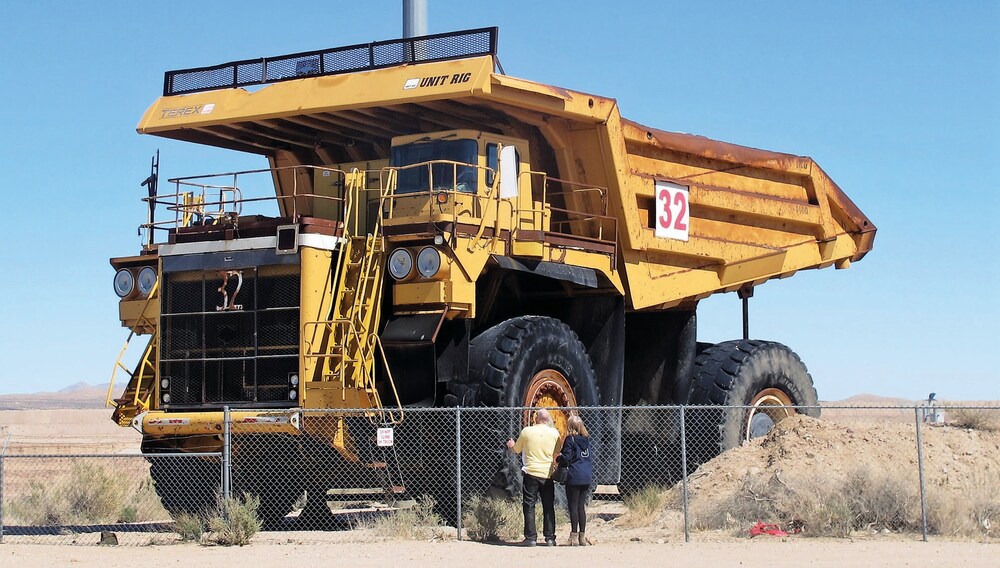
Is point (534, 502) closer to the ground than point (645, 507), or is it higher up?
higher up

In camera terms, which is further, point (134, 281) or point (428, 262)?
point (134, 281)

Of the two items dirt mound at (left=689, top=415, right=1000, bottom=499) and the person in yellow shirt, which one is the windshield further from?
dirt mound at (left=689, top=415, right=1000, bottom=499)

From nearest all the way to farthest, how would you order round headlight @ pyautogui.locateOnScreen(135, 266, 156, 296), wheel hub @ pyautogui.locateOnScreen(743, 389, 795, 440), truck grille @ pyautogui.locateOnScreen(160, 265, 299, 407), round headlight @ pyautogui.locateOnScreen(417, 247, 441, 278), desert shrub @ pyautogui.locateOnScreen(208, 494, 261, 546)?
desert shrub @ pyautogui.locateOnScreen(208, 494, 261, 546) → round headlight @ pyautogui.locateOnScreen(417, 247, 441, 278) → truck grille @ pyautogui.locateOnScreen(160, 265, 299, 407) → round headlight @ pyautogui.locateOnScreen(135, 266, 156, 296) → wheel hub @ pyautogui.locateOnScreen(743, 389, 795, 440)

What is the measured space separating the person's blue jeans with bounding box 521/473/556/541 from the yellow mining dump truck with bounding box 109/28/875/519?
4.08 feet

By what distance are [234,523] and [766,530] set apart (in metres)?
5.53

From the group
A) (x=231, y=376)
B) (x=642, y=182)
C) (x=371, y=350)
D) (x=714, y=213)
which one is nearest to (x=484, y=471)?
(x=371, y=350)

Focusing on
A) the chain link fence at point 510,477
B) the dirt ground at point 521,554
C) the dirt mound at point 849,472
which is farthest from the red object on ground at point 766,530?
the dirt ground at point 521,554

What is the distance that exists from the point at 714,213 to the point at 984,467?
15.9 feet

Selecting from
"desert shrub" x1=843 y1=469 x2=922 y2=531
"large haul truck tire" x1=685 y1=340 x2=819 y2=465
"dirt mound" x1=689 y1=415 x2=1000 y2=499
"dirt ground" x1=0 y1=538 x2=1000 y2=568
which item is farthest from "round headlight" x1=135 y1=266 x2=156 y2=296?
"desert shrub" x1=843 y1=469 x2=922 y2=531

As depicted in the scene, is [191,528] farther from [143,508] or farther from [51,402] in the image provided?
[51,402]

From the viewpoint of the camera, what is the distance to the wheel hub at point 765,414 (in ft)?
62.4

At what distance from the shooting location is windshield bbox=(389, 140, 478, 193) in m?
15.4

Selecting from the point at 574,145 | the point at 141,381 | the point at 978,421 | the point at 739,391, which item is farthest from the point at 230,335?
the point at 978,421

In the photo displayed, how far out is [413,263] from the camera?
14438 mm
